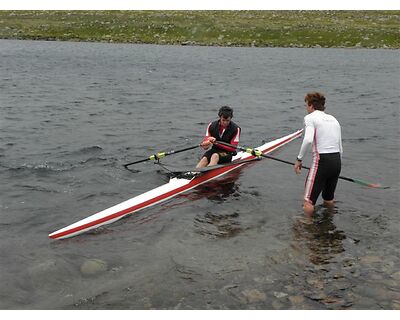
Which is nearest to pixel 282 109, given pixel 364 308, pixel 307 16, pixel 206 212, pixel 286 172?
pixel 286 172

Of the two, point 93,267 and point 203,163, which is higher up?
point 203,163

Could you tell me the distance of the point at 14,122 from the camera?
21.5 metres

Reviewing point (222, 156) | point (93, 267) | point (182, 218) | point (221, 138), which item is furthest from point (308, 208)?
point (93, 267)

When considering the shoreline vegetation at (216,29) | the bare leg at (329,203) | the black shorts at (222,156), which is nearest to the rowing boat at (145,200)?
the black shorts at (222,156)

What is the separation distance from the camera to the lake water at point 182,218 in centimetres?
779

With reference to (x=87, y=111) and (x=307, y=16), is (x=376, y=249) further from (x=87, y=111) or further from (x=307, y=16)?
(x=307, y=16)

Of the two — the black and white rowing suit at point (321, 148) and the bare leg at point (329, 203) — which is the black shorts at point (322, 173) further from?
the bare leg at point (329, 203)

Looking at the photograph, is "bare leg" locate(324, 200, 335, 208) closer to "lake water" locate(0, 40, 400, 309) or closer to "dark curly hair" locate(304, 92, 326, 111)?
"lake water" locate(0, 40, 400, 309)

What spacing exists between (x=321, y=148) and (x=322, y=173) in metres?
0.58

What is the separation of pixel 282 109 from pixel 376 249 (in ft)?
62.1

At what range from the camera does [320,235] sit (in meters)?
9.92

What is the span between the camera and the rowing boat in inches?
391

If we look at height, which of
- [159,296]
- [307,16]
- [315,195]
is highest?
[307,16]

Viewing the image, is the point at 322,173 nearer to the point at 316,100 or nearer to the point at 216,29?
the point at 316,100
